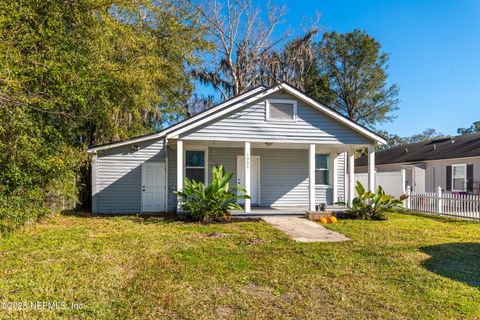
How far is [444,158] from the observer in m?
16.8

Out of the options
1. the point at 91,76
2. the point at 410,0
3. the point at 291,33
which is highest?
the point at 291,33

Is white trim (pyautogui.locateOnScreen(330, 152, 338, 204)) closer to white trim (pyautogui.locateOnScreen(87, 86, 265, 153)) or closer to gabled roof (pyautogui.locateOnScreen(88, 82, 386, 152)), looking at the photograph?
gabled roof (pyautogui.locateOnScreen(88, 82, 386, 152))

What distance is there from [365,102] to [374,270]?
24.6 metres

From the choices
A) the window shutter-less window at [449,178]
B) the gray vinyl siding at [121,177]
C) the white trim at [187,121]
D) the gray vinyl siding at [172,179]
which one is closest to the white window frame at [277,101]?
the white trim at [187,121]

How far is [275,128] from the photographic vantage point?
33.7ft

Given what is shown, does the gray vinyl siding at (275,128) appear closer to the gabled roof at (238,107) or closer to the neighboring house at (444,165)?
the gabled roof at (238,107)

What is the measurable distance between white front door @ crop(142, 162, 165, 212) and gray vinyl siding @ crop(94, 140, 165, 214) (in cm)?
18

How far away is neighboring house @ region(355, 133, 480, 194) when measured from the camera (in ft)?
50.4

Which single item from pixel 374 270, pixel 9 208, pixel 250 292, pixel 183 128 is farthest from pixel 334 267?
pixel 9 208

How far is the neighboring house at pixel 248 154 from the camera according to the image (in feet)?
33.0

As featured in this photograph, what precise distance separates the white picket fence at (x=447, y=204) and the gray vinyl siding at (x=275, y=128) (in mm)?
3788

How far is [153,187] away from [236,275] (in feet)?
26.2

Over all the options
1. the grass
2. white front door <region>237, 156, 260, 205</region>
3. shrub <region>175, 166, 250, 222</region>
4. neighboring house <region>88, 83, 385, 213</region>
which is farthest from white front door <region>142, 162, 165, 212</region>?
the grass

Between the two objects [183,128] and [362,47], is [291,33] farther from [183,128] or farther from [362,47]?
→ [183,128]
